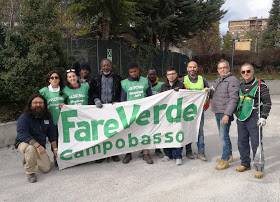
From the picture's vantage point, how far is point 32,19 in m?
8.80

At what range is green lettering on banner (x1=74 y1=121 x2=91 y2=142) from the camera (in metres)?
6.23

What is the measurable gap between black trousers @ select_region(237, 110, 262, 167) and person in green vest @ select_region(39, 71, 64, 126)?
119 inches

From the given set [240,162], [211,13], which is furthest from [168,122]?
[211,13]

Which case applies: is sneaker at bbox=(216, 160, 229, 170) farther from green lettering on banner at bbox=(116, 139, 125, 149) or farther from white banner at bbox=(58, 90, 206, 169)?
green lettering on banner at bbox=(116, 139, 125, 149)

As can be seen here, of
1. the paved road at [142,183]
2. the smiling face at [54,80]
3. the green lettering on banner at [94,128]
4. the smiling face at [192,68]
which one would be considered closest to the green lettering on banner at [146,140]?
the paved road at [142,183]

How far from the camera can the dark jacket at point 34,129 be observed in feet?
18.6

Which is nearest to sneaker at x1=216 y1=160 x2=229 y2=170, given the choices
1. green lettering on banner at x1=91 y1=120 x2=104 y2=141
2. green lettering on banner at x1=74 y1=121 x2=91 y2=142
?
green lettering on banner at x1=91 y1=120 x2=104 y2=141

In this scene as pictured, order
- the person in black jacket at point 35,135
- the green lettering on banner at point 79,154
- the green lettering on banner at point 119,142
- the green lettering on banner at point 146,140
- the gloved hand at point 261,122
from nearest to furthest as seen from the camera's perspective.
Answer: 1. the gloved hand at point 261,122
2. the person in black jacket at point 35,135
3. the green lettering on banner at point 79,154
4. the green lettering on banner at point 119,142
5. the green lettering on banner at point 146,140

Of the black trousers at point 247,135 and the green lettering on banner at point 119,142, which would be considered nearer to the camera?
the black trousers at point 247,135

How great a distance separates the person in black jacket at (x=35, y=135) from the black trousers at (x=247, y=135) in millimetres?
3079

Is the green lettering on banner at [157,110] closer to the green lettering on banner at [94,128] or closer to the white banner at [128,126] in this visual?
the white banner at [128,126]

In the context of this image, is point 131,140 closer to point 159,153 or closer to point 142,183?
point 159,153

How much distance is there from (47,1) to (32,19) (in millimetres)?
619

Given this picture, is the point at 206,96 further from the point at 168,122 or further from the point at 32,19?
the point at 32,19
